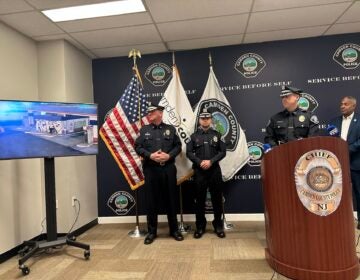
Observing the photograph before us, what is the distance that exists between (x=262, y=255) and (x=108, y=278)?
4.80 feet

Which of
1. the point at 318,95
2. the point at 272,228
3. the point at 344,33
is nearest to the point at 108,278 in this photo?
the point at 272,228

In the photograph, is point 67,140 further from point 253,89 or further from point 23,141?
point 253,89

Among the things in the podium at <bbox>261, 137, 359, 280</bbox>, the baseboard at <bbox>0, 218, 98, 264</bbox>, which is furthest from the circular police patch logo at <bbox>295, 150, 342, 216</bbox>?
the baseboard at <bbox>0, 218, 98, 264</bbox>

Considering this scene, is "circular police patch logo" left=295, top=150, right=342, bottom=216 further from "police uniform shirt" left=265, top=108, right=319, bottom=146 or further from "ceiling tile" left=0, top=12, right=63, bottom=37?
"ceiling tile" left=0, top=12, right=63, bottom=37

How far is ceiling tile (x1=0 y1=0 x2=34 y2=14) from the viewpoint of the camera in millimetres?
2925

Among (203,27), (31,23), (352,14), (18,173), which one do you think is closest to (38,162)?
(18,173)

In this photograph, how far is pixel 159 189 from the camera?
3729 millimetres

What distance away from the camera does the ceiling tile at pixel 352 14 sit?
343cm

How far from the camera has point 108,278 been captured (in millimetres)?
2611

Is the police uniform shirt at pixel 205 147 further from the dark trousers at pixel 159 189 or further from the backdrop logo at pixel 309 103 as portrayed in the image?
the backdrop logo at pixel 309 103

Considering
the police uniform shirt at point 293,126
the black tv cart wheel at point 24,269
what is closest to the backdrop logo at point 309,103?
A: the police uniform shirt at point 293,126

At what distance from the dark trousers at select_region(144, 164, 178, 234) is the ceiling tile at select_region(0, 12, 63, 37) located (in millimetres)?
2012

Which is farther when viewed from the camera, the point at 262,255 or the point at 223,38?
the point at 223,38

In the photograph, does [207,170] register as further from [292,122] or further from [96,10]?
[96,10]
